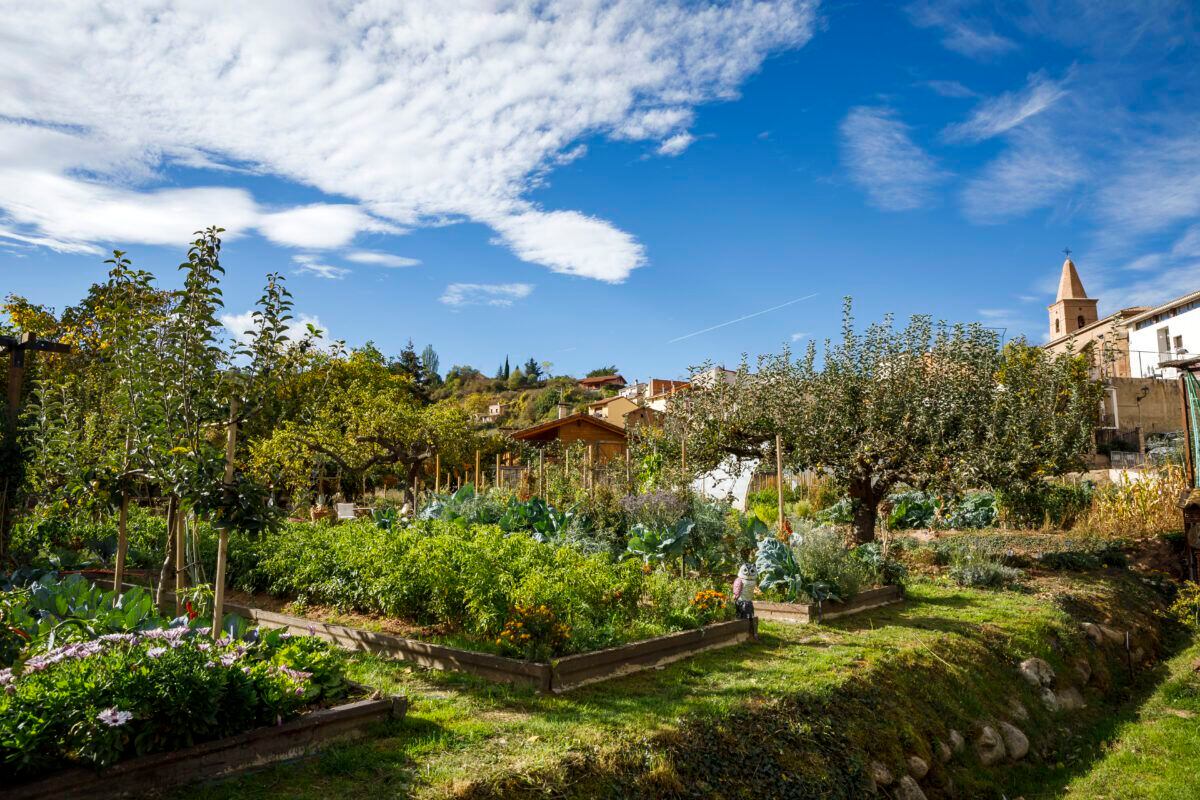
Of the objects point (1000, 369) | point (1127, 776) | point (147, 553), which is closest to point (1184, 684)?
point (1127, 776)

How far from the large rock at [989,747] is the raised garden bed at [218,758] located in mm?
5243

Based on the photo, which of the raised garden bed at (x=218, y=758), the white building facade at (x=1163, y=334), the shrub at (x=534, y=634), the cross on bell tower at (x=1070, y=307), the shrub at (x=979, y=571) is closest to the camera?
the raised garden bed at (x=218, y=758)

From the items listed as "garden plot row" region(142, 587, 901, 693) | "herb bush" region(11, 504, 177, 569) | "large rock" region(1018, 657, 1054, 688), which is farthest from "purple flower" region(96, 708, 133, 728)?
"large rock" region(1018, 657, 1054, 688)

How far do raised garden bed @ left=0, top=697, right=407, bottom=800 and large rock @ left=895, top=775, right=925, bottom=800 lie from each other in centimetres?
372

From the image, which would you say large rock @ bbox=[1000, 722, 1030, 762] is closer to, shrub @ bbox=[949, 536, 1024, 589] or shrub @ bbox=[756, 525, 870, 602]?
shrub @ bbox=[756, 525, 870, 602]

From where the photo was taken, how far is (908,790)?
5691mm

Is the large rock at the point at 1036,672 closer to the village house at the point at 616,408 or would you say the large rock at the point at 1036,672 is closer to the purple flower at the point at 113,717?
the purple flower at the point at 113,717

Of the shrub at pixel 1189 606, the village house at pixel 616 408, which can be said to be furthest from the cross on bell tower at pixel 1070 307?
the shrub at pixel 1189 606

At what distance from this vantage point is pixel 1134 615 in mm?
11102

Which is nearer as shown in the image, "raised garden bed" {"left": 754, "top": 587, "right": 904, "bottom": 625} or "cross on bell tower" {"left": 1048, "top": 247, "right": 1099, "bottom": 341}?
"raised garden bed" {"left": 754, "top": 587, "right": 904, "bottom": 625}

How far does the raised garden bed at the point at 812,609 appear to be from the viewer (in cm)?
862

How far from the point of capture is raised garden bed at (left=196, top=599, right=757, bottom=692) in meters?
5.80

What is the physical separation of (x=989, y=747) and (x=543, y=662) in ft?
14.1

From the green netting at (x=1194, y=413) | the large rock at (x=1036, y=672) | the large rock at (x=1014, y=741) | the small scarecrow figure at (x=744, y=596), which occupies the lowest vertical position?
the large rock at (x=1014, y=741)
